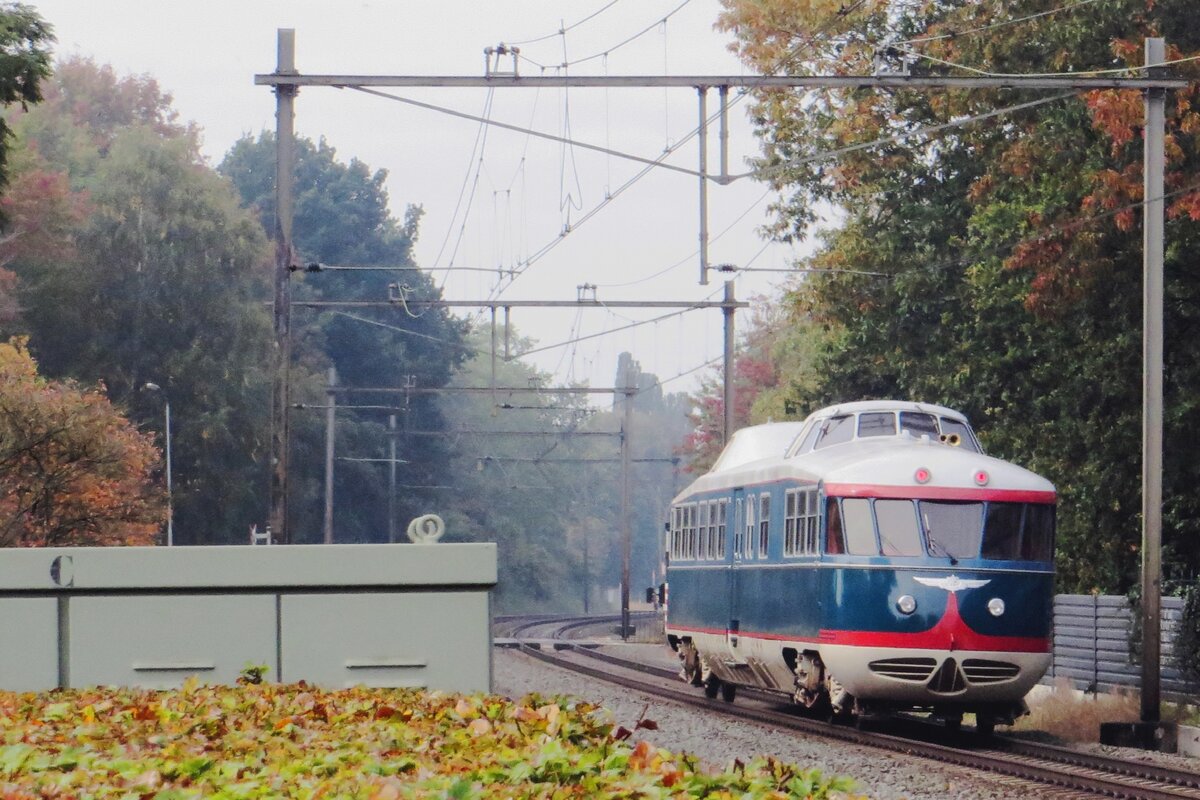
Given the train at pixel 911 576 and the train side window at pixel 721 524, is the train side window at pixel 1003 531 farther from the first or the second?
the train side window at pixel 721 524

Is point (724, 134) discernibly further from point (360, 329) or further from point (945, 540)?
point (360, 329)

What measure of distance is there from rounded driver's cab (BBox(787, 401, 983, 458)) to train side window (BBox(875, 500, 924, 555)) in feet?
7.31

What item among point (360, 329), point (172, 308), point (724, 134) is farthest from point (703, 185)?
point (360, 329)

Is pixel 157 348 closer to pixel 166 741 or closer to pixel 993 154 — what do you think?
pixel 993 154

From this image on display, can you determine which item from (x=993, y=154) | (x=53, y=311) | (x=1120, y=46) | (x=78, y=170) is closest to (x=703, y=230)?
(x=1120, y=46)

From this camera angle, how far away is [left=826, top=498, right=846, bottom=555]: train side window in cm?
2045

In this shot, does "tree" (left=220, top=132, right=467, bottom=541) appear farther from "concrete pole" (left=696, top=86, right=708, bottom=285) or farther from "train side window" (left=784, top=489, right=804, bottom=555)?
"train side window" (left=784, top=489, right=804, bottom=555)

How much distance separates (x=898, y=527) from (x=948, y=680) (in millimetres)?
1600

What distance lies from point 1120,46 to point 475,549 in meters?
23.7

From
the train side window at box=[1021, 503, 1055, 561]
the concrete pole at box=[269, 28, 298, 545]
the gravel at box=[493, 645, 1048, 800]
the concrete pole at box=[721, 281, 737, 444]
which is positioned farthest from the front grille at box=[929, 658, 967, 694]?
the concrete pole at box=[721, 281, 737, 444]

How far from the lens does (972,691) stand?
65.7ft

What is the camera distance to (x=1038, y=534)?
2078cm

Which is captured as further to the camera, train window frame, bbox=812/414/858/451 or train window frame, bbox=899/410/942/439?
train window frame, bbox=812/414/858/451

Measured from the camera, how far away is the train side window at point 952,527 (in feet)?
66.5
